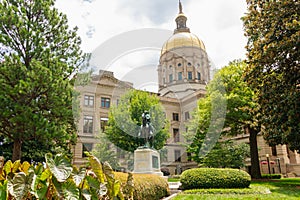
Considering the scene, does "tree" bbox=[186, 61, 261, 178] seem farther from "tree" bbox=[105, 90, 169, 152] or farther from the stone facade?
the stone facade

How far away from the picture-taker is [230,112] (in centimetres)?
2181

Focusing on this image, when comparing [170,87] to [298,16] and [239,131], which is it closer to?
[239,131]

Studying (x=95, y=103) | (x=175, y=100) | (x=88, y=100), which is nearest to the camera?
(x=88, y=100)

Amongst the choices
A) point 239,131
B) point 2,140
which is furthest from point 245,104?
point 2,140

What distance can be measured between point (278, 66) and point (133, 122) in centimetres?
1533

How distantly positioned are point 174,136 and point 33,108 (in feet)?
105

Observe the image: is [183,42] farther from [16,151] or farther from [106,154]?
[16,151]

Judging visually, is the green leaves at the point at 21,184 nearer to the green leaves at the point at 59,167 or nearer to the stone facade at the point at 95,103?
the green leaves at the point at 59,167

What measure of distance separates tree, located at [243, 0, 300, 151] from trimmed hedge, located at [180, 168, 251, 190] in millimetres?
2888

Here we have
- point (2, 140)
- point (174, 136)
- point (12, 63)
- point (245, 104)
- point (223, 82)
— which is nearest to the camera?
point (12, 63)

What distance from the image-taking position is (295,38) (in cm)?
1085

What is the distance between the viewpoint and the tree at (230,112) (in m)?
21.1

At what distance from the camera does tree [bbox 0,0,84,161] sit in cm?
1251

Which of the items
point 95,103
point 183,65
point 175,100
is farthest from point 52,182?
point 183,65
